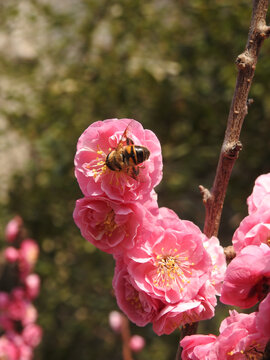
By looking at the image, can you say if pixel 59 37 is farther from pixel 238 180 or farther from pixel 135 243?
pixel 135 243

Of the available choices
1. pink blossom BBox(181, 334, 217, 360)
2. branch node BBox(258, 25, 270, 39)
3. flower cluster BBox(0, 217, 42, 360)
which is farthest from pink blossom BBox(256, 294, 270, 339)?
flower cluster BBox(0, 217, 42, 360)

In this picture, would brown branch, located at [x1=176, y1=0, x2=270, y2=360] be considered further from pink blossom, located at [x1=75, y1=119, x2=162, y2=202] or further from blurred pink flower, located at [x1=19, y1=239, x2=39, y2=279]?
blurred pink flower, located at [x1=19, y1=239, x2=39, y2=279]

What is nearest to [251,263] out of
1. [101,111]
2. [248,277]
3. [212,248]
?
[248,277]

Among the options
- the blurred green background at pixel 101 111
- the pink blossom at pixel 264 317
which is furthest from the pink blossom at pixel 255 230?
the blurred green background at pixel 101 111

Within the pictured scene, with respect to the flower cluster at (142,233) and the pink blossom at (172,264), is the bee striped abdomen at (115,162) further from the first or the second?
the pink blossom at (172,264)

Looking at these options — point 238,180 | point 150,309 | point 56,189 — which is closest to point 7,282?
point 56,189

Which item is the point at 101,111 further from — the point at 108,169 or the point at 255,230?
the point at 255,230
